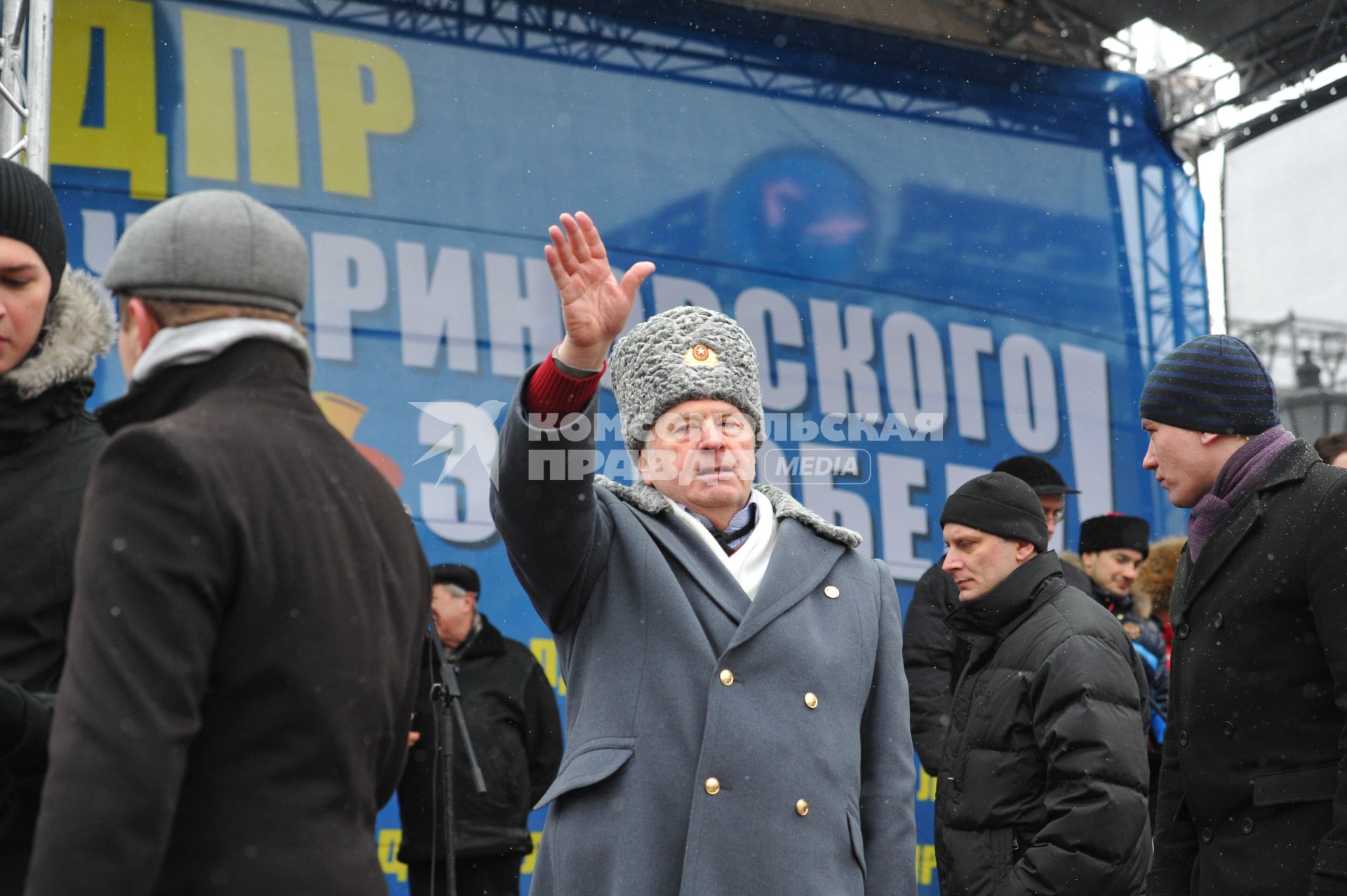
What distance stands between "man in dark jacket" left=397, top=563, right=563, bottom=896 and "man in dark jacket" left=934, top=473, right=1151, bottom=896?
2.28 metres

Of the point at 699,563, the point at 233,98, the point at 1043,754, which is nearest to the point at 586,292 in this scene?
the point at 699,563

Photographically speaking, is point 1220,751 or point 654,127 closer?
point 1220,751

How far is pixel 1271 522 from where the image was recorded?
280 centimetres

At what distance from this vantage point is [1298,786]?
261 cm

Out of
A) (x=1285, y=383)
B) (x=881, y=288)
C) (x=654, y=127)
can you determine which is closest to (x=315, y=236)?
(x=654, y=127)

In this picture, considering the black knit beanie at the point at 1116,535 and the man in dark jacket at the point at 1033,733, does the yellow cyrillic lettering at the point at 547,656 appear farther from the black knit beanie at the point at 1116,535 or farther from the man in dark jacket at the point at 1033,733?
the man in dark jacket at the point at 1033,733

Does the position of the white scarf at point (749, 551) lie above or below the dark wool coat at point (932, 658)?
above

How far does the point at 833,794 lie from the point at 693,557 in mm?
498

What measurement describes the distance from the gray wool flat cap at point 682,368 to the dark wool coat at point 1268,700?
1.03 metres

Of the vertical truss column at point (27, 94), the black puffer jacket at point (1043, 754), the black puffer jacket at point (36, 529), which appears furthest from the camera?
the vertical truss column at point (27, 94)

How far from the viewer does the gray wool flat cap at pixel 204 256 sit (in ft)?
5.30

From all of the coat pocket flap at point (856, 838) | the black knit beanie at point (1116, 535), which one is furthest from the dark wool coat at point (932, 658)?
the coat pocket flap at point (856, 838)

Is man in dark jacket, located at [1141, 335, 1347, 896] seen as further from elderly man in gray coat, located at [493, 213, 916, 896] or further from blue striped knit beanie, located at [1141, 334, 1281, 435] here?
elderly man in gray coat, located at [493, 213, 916, 896]

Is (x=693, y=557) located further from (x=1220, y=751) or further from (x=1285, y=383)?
(x=1285, y=383)
